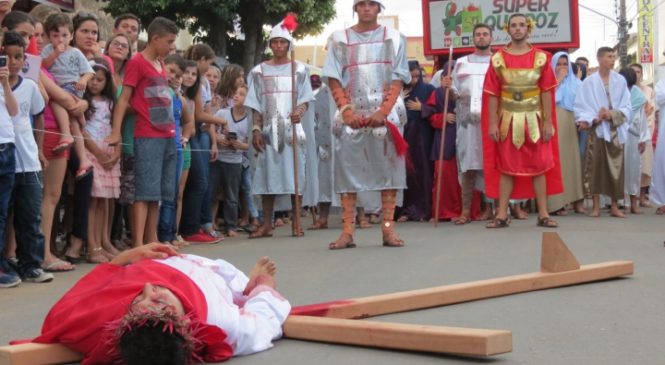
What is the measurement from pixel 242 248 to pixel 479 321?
5.15m

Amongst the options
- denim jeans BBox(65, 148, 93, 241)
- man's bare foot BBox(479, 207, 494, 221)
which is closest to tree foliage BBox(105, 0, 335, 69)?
→ man's bare foot BBox(479, 207, 494, 221)

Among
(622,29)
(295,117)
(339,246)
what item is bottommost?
(339,246)

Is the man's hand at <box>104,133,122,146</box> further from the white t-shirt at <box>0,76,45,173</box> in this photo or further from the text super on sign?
the text super on sign

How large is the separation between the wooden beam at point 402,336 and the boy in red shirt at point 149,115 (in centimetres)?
453

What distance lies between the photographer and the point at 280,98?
1206cm

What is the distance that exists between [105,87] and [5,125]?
6.75ft

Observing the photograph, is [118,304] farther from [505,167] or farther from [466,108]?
[466,108]

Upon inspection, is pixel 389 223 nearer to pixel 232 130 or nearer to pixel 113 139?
pixel 113 139

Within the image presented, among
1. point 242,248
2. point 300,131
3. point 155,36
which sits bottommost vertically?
point 242,248

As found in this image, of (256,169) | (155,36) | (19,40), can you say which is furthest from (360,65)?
(19,40)

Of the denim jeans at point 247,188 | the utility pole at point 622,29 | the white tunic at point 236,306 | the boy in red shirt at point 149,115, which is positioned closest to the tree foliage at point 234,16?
the denim jeans at point 247,188

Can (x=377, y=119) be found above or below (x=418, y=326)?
above

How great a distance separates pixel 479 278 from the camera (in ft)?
24.3

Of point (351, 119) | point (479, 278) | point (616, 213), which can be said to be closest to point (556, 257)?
point (479, 278)
